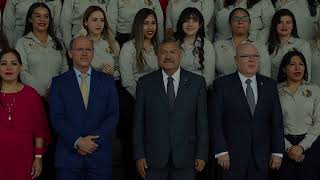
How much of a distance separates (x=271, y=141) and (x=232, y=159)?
1.33ft

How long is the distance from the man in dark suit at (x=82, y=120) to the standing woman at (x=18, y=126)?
0.62ft

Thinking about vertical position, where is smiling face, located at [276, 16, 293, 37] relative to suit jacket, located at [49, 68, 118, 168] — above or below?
above

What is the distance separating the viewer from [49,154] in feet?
20.4

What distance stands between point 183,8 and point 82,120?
2364 millimetres

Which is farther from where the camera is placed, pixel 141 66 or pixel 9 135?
pixel 141 66

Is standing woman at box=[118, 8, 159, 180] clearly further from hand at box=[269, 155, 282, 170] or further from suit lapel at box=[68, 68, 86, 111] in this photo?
hand at box=[269, 155, 282, 170]

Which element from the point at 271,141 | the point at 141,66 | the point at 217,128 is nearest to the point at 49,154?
the point at 141,66

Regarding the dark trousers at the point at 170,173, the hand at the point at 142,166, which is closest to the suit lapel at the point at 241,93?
the dark trousers at the point at 170,173

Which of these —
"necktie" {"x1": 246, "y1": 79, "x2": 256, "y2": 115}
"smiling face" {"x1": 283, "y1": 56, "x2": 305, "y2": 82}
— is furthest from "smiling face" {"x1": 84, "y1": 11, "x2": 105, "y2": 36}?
"smiling face" {"x1": 283, "y1": 56, "x2": 305, "y2": 82}

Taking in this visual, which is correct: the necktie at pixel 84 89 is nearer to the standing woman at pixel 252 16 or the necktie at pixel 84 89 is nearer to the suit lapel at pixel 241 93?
the suit lapel at pixel 241 93

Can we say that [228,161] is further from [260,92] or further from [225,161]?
[260,92]

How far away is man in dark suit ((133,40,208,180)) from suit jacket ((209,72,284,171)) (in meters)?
0.13

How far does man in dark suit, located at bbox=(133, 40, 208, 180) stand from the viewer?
5.56m

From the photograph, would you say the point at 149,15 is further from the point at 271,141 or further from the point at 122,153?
the point at 271,141
